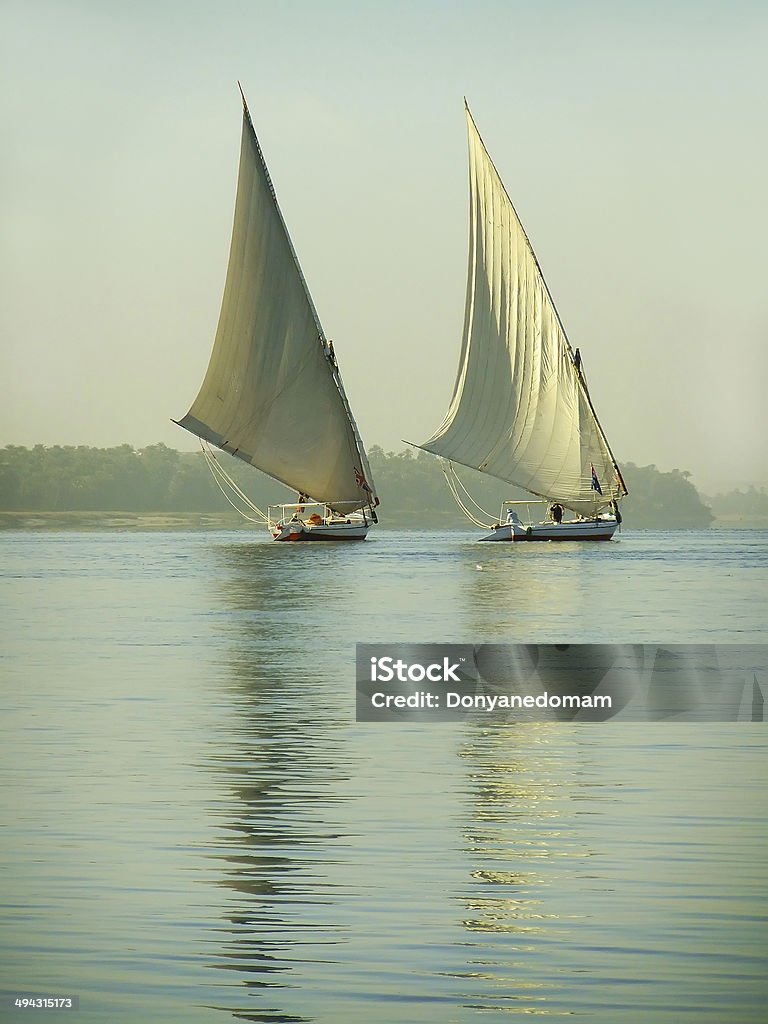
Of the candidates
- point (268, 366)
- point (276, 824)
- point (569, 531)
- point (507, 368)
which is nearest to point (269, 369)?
point (268, 366)

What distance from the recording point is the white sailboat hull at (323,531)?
75.6 meters

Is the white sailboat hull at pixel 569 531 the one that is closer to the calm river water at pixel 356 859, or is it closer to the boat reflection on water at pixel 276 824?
the boat reflection on water at pixel 276 824

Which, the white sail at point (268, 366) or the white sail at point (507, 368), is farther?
the white sail at point (507, 368)

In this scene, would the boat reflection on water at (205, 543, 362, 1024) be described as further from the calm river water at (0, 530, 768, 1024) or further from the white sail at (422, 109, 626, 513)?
the white sail at (422, 109, 626, 513)

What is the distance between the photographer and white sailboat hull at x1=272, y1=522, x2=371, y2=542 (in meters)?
75.6

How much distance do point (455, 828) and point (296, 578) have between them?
119 feet

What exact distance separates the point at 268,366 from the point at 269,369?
15cm

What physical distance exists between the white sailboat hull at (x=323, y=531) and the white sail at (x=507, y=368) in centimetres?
998

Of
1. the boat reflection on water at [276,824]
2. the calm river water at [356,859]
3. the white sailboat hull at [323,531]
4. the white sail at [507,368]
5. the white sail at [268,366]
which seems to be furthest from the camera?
the white sailboat hull at [323,531]

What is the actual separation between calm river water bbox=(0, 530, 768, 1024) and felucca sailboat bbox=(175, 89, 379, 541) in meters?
44.1

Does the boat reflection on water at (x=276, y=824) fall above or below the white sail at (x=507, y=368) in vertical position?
below

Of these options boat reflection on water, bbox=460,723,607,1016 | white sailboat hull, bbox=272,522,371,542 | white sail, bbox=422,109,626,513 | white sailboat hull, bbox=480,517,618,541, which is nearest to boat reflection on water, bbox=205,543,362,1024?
boat reflection on water, bbox=460,723,607,1016

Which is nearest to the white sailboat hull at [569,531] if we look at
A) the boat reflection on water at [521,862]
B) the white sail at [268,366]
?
the white sail at [268,366]

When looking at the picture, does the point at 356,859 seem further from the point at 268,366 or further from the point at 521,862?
the point at 268,366
